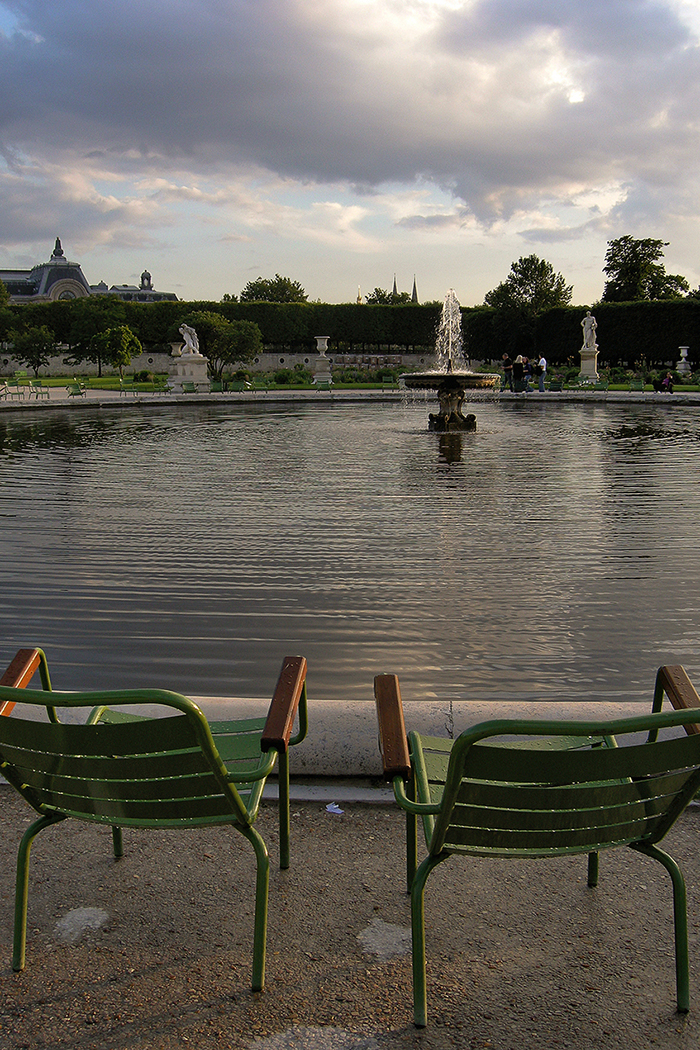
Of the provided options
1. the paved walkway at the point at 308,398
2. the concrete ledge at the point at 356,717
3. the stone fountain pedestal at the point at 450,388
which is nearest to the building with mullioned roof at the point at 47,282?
the paved walkway at the point at 308,398

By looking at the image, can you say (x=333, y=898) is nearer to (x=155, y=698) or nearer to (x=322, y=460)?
(x=155, y=698)

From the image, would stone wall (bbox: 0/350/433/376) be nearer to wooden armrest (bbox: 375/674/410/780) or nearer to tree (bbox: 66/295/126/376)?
tree (bbox: 66/295/126/376)

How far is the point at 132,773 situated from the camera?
2312 mm

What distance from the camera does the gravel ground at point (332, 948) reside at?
2152 millimetres

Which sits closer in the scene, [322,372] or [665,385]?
[665,385]

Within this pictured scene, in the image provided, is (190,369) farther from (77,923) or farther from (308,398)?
(77,923)

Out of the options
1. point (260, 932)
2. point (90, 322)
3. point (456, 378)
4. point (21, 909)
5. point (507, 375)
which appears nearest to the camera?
point (260, 932)

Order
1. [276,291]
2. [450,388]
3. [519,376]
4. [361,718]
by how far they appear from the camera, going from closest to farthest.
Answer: [361,718] < [450,388] < [519,376] < [276,291]

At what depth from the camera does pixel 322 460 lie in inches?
593

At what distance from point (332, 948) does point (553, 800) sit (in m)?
0.79

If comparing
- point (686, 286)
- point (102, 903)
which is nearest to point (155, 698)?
point (102, 903)

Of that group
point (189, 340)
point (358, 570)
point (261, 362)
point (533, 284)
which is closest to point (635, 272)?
point (533, 284)

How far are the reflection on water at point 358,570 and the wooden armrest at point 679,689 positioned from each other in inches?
71.7

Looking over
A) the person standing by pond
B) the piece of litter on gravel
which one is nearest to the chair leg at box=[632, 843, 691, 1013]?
the piece of litter on gravel
